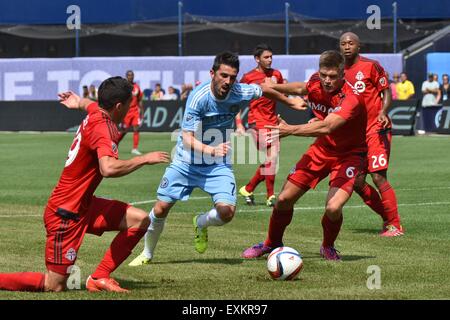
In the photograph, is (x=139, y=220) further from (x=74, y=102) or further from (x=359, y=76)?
(x=359, y=76)

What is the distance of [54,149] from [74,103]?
68.5ft

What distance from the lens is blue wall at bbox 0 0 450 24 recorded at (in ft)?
148

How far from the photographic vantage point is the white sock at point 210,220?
12.3 metres

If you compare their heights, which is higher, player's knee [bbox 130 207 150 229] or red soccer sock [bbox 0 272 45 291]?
player's knee [bbox 130 207 150 229]

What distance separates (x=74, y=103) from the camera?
36.3 feet

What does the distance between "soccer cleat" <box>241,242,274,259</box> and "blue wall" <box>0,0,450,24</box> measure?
Result: 32330mm

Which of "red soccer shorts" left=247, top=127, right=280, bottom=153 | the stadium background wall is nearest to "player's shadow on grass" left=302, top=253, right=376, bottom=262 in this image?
"red soccer shorts" left=247, top=127, right=280, bottom=153

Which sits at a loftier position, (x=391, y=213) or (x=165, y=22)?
(x=165, y=22)

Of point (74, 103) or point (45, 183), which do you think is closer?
point (74, 103)

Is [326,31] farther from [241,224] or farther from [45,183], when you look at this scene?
[241,224]

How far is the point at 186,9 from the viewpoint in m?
47.3

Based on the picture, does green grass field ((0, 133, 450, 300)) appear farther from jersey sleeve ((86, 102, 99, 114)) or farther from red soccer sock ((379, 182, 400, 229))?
jersey sleeve ((86, 102, 99, 114))

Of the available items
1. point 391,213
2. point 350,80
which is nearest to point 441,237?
point 391,213
